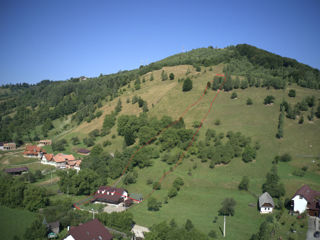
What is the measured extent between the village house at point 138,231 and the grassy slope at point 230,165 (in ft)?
7.93

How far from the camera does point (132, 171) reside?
76.6 m

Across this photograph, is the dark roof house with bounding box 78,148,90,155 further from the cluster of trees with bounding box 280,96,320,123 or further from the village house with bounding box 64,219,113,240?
the cluster of trees with bounding box 280,96,320,123

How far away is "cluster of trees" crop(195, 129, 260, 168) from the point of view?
70.9 meters

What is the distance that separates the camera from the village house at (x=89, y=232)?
40.5 metres

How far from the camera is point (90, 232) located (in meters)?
41.7

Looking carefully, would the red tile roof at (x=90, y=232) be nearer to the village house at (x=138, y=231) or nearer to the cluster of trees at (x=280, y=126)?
the village house at (x=138, y=231)

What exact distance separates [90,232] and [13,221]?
17.3m

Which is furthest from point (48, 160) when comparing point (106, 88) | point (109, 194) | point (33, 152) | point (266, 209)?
point (106, 88)

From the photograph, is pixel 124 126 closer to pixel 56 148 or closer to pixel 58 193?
pixel 56 148

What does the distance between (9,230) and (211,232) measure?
32.5 metres

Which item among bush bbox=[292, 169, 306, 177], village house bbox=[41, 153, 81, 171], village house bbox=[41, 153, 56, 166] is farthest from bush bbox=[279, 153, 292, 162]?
village house bbox=[41, 153, 56, 166]

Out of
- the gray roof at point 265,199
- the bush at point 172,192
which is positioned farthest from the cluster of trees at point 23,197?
the gray roof at point 265,199

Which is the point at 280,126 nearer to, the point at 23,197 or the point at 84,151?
the point at 84,151

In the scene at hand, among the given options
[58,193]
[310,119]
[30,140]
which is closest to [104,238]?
[58,193]
